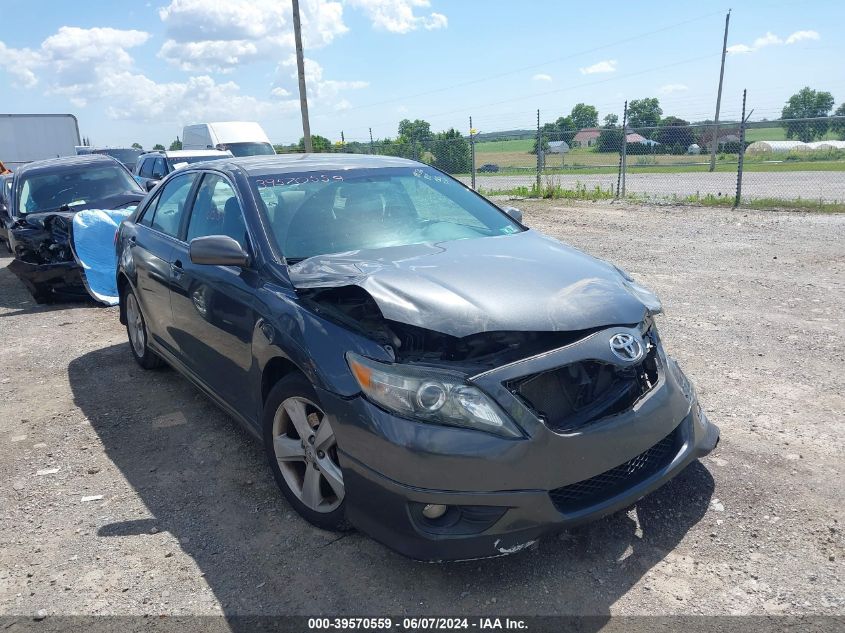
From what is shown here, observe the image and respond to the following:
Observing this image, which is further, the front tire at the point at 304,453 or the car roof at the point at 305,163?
the car roof at the point at 305,163

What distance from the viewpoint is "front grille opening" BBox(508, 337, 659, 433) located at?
2.60 m

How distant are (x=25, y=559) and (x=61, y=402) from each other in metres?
2.18

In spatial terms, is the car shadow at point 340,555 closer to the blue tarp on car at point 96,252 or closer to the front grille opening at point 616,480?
the front grille opening at point 616,480

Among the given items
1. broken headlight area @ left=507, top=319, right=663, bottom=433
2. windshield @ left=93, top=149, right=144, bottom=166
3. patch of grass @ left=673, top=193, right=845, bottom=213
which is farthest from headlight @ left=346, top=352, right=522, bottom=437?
windshield @ left=93, top=149, right=144, bottom=166

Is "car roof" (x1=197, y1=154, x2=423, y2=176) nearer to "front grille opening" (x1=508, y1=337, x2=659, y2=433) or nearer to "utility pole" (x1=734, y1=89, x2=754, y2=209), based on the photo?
"front grille opening" (x1=508, y1=337, x2=659, y2=433)

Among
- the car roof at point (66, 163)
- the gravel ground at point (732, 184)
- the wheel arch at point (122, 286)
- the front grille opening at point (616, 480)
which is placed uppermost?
the car roof at point (66, 163)

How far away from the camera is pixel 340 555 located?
3.00m

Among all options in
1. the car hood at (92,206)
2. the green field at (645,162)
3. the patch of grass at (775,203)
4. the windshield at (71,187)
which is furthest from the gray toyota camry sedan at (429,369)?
the green field at (645,162)

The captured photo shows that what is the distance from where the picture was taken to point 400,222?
3.92 m

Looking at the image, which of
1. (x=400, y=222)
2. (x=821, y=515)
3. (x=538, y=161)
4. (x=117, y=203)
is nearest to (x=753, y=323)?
(x=821, y=515)

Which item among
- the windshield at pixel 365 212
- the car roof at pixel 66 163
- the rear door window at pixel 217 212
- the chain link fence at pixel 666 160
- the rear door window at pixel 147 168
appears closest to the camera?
the windshield at pixel 365 212

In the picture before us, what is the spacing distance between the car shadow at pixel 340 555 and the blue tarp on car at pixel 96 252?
4554 millimetres

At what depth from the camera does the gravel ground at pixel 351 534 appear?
8.88ft

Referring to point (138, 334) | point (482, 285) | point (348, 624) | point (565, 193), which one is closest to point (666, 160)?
point (565, 193)
